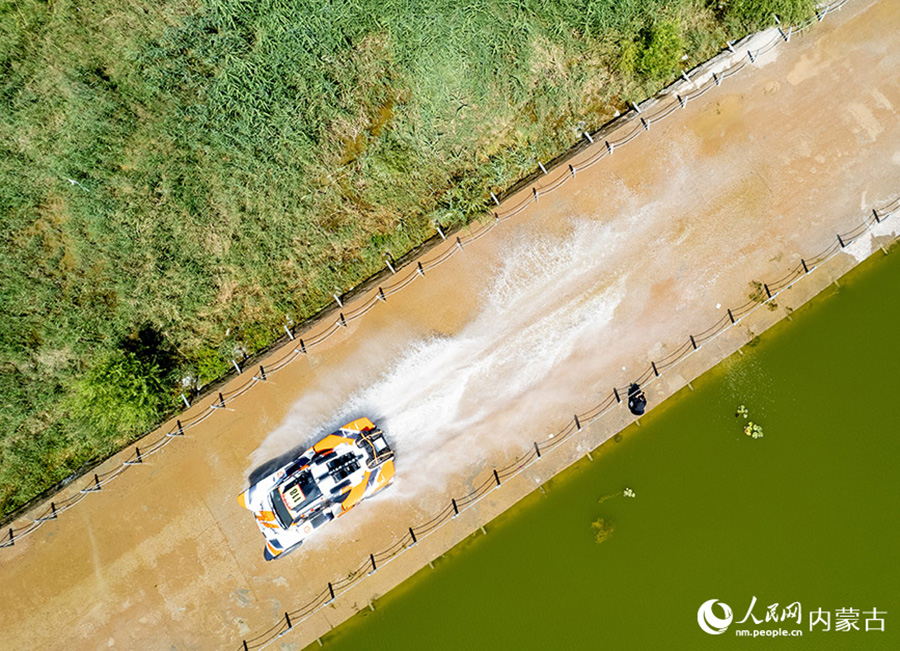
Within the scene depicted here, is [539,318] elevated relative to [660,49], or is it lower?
lower

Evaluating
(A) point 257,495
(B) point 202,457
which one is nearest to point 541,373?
(A) point 257,495

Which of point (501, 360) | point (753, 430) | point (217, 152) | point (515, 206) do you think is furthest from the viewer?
point (753, 430)

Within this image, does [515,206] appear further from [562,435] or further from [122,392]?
[122,392]

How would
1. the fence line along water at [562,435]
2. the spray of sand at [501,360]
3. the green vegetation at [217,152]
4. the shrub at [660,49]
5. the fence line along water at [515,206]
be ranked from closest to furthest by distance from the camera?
the shrub at [660,49]
the green vegetation at [217,152]
the fence line along water at [515,206]
the fence line along water at [562,435]
the spray of sand at [501,360]

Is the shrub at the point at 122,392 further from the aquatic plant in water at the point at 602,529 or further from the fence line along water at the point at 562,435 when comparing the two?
the aquatic plant in water at the point at 602,529

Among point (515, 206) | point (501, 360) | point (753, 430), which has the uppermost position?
point (515, 206)

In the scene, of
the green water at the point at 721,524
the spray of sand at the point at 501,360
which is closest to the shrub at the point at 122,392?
the spray of sand at the point at 501,360

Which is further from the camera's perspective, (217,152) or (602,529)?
(602,529)

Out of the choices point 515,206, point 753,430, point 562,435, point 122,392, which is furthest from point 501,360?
point 122,392
